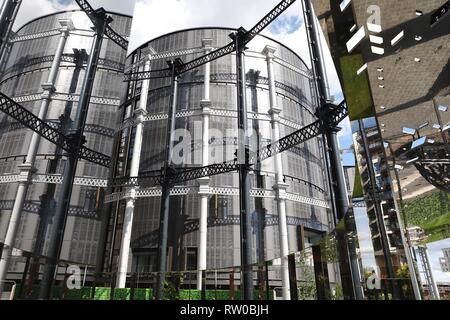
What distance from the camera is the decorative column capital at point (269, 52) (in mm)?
8484

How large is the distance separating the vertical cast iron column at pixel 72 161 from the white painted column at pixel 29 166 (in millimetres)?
390

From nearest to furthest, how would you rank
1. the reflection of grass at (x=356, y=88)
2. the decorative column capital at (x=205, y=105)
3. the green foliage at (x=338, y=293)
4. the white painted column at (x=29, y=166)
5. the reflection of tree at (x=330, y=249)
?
the reflection of grass at (x=356, y=88) < the green foliage at (x=338, y=293) < the reflection of tree at (x=330, y=249) < the white painted column at (x=29, y=166) < the decorative column capital at (x=205, y=105)

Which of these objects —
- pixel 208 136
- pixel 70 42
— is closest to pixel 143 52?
pixel 208 136

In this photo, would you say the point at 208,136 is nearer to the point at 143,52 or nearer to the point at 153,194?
the point at 153,194

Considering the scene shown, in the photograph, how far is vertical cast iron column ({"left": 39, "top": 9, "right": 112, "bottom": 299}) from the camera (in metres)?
3.24

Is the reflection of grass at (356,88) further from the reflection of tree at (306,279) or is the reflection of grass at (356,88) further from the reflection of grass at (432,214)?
the reflection of tree at (306,279)

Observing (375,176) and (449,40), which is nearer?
(375,176)

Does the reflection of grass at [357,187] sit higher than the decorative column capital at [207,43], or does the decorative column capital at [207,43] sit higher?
Answer: the decorative column capital at [207,43]

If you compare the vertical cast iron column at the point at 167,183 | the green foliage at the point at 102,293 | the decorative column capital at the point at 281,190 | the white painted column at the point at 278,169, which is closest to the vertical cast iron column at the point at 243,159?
the white painted column at the point at 278,169

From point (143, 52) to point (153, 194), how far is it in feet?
16.4

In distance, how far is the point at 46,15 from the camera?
165 inches

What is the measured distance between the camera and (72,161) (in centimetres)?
387

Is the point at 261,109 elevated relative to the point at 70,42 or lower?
elevated

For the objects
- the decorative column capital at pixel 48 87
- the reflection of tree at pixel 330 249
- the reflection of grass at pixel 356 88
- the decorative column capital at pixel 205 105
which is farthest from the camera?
the decorative column capital at pixel 205 105
